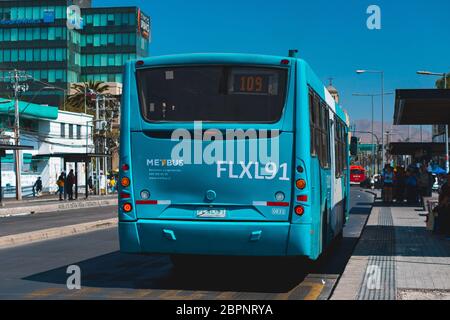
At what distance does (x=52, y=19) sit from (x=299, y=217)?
105 m

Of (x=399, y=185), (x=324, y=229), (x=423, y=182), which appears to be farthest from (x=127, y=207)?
(x=399, y=185)

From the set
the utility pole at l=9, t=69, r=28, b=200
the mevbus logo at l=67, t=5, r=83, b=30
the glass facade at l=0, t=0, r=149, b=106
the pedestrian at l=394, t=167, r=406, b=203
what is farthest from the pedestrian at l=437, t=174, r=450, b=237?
the mevbus logo at l=67, t=5, r=83, b=30

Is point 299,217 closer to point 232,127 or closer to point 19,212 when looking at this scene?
point 232,127

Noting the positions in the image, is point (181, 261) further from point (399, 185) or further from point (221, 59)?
point (399, 185)

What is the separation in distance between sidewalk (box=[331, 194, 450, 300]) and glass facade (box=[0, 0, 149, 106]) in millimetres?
95045

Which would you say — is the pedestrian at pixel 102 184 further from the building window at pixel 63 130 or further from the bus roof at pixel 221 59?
the bus roof at pixel 221 59

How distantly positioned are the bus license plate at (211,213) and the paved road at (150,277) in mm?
1027

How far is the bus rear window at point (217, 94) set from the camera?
9984mm

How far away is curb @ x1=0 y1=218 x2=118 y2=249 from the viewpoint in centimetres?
1760

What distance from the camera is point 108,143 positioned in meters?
86.1

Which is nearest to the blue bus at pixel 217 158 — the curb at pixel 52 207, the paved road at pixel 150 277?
the paved road at pixel 150 277

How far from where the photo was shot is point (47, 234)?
19.5 meters

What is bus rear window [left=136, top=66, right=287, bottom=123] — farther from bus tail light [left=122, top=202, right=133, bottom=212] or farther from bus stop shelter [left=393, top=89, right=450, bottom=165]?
bus stop shelter [left=393, top=89, right=450, bottom=165]

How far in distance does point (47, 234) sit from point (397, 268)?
35.7ft
